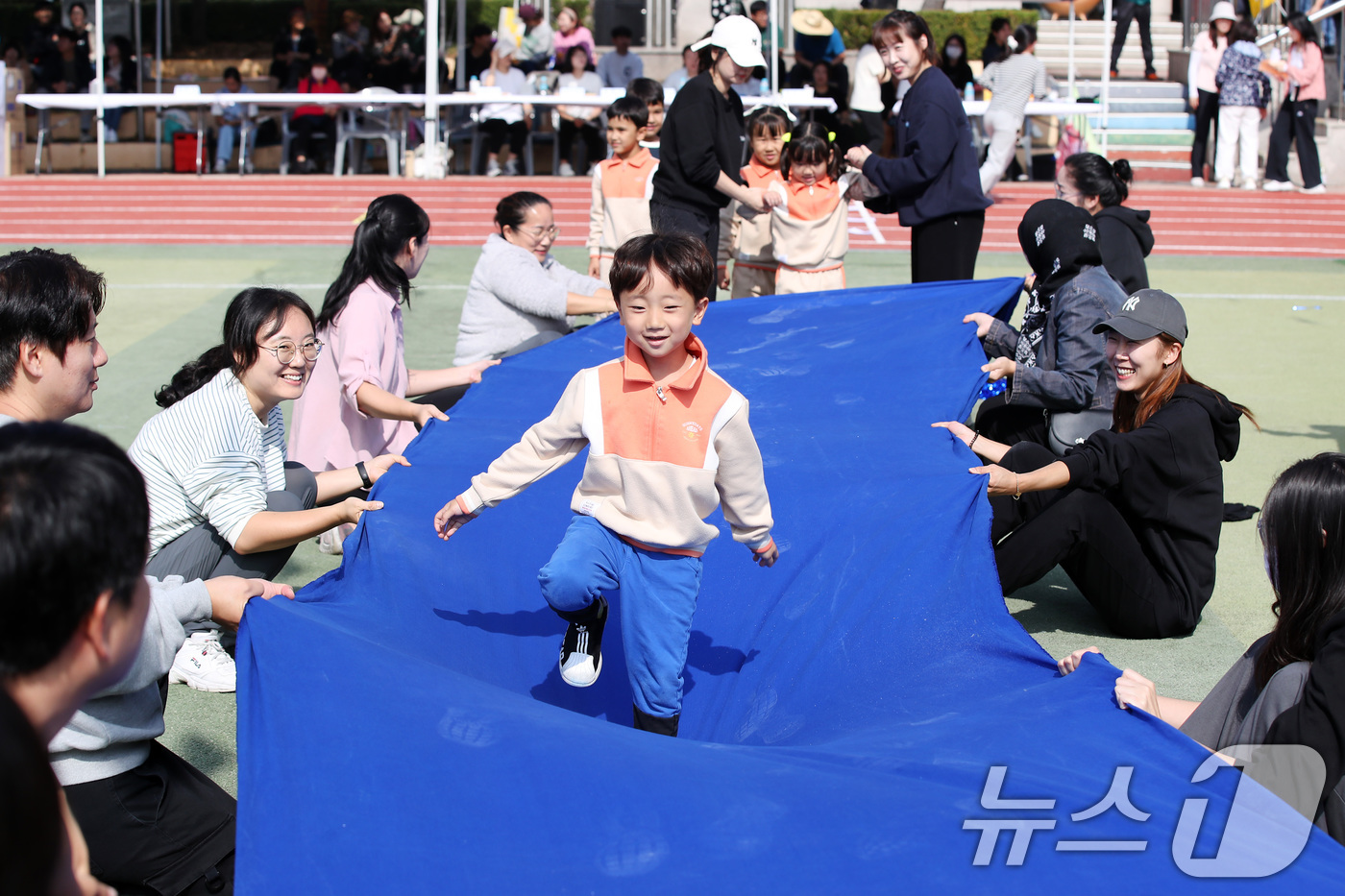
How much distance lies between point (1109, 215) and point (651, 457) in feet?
9.73

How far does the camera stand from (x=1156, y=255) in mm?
11445

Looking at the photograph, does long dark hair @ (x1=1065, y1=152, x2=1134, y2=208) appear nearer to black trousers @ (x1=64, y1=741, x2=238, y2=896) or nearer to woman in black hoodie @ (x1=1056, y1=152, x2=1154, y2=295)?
woman in black hoodie @ (x1=1056, y1=152, x2=1154, y2=295)

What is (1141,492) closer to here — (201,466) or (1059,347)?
(1059,347)

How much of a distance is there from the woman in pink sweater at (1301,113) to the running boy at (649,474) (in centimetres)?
1224

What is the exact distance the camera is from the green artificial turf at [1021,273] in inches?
140

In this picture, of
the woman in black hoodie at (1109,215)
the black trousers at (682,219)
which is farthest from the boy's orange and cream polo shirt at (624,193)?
the woman in black hoodie at (1109,215)

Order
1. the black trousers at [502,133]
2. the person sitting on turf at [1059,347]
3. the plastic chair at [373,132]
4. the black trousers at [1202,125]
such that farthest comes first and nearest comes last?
the plastic chair at [373,132] < the black trousers at [502,133] < the black trousers at [1202,125] < the person sitting on turf at [1059,347]

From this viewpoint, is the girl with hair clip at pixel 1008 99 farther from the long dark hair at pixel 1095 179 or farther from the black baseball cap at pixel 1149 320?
the black baseball cap at pixel 1149 320

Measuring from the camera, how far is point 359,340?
4.28 meters

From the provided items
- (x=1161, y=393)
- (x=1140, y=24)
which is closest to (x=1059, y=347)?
(x=1161, y=393)

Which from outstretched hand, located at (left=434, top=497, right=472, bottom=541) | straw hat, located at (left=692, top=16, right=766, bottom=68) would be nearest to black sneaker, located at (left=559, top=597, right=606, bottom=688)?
outstretched hand, located at (left=434, top=497, right=472, bottom=541)

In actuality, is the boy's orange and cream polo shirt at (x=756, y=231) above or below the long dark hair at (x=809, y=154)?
below

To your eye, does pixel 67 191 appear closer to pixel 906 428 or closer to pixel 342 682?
pixel 906 428

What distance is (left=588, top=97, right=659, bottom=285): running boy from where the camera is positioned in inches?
276
